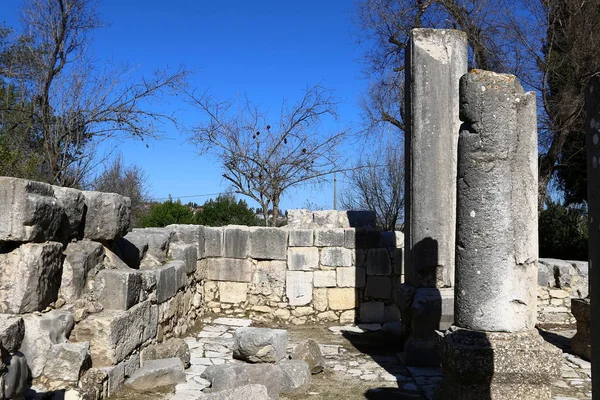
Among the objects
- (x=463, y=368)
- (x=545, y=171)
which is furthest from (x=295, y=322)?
(x=545, y=171)

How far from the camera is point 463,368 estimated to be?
436cm

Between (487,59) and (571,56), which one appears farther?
(487,59)

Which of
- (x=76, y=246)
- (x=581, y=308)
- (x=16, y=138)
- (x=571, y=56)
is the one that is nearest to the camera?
(x=76, y=246)

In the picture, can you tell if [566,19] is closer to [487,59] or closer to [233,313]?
[487,59]

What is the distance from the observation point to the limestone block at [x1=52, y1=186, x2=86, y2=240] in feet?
16.8

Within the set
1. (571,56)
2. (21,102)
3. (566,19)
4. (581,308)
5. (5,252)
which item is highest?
(566,19)

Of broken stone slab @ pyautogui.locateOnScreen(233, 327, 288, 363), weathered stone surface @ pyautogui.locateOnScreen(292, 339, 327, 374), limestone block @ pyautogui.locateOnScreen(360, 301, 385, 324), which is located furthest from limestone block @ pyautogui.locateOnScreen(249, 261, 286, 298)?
weathered stone surface @ pyautogui.locateOnScreen(292, 339, 327, 374)

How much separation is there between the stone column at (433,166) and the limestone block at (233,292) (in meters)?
3.49

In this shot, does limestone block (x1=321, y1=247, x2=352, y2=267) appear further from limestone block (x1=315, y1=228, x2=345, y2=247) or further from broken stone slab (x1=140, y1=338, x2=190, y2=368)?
broken stone slab (x1=140, y1=338, x2=190, y2=368)

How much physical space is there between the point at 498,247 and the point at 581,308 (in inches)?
134

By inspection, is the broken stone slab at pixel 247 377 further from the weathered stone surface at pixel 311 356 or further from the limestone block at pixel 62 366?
the limestone block at pixel 62 366

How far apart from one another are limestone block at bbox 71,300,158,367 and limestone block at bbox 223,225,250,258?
157 inches

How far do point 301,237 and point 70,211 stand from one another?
4844 millimetres

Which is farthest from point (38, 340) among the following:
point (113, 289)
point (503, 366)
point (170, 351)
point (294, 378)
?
point (503, 366)
